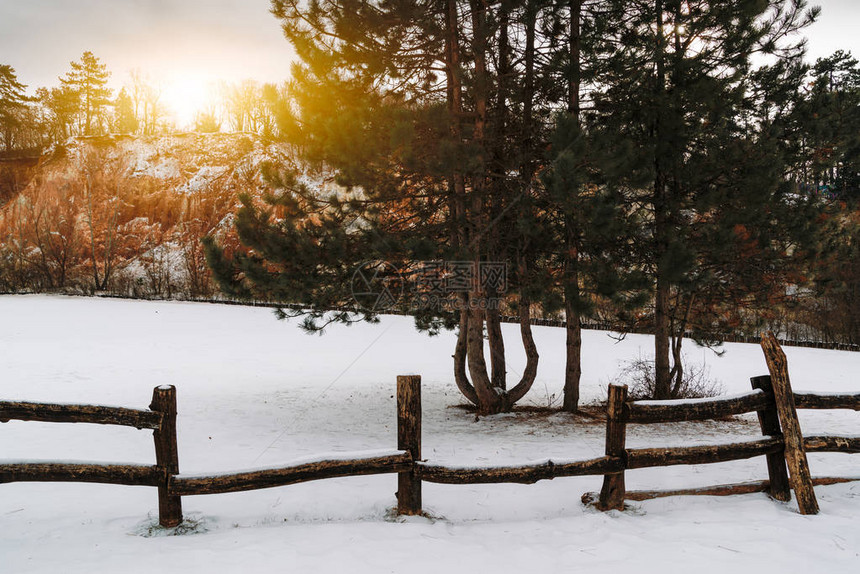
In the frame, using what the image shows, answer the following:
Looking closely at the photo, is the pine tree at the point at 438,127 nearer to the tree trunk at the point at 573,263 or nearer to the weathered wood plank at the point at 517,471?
the tree trunk at the point at 573,263

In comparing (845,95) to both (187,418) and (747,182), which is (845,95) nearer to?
(747,182)

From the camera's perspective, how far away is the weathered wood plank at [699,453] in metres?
4.01

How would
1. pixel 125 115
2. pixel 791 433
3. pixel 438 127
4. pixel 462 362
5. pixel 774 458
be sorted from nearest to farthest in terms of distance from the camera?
pixel 791 433
pixel 774 458
pixel 438 127
pixel 462 362
pixel 125 115

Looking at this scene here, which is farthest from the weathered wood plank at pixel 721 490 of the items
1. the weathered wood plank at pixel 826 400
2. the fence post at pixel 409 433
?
the fence post at pixel 409 433

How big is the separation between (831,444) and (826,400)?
0.36 m

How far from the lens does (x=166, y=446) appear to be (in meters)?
3.67

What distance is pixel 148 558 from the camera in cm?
326

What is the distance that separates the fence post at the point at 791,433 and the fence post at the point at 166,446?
4.48 metres

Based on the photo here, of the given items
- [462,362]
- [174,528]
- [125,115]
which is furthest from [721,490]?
[125,115]

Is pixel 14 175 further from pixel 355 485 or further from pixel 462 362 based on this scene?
pixel 355 485

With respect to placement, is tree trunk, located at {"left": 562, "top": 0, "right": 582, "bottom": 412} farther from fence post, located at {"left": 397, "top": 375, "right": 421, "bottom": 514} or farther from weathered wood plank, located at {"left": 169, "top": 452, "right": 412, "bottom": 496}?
weathered wood plank, located at {"left": 169, "top": 452, "right": 412, "bottom": 496}

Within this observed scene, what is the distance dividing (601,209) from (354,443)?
15.4ft

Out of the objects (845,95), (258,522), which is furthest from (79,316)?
(845,95)

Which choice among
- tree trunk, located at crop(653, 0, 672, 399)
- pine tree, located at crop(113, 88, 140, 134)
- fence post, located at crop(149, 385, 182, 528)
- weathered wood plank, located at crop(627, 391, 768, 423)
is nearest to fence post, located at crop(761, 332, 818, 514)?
weathered wood plank, located at crop(627, 391, 768, 423)
